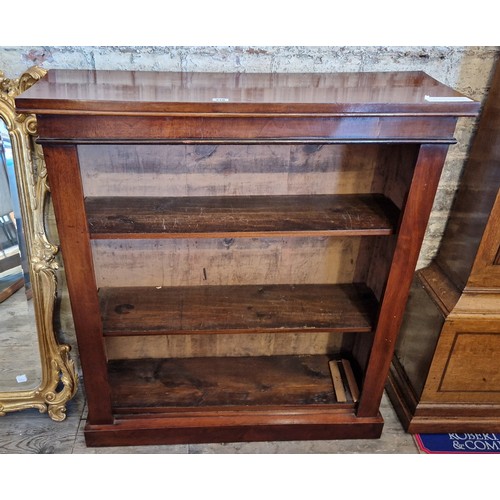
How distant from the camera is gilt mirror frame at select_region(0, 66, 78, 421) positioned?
1.52 meters

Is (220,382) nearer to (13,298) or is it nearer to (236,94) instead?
(13,298)

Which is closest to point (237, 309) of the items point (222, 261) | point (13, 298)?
point (222, 261)

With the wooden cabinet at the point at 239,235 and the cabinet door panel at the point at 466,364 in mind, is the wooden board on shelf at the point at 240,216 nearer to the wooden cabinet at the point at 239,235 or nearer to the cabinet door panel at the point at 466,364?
the wooden cabinet at the point at 239,235

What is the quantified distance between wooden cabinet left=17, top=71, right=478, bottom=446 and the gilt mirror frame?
0.55 ft

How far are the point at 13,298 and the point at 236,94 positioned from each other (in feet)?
3.88

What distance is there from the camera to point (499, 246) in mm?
1647

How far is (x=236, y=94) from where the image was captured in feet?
4.42

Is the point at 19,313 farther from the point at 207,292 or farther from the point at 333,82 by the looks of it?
the point at 333,82

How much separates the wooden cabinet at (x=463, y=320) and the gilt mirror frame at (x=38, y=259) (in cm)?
146

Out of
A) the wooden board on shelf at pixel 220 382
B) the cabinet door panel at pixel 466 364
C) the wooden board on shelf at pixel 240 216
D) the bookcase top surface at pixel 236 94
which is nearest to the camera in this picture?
the bookcase top surface at pixel 236 94

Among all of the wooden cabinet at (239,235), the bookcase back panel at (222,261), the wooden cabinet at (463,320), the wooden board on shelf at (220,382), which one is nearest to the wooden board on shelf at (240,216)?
the wooden cabinet at (239,235)

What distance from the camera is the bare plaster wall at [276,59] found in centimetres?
154

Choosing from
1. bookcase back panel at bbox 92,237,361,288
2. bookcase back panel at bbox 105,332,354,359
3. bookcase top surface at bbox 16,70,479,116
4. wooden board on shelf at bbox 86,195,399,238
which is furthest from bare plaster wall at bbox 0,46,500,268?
bookcase back panel at bbox 105,332,354,359

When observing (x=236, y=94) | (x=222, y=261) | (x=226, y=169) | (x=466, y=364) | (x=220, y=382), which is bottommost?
(x=220, y=382)
